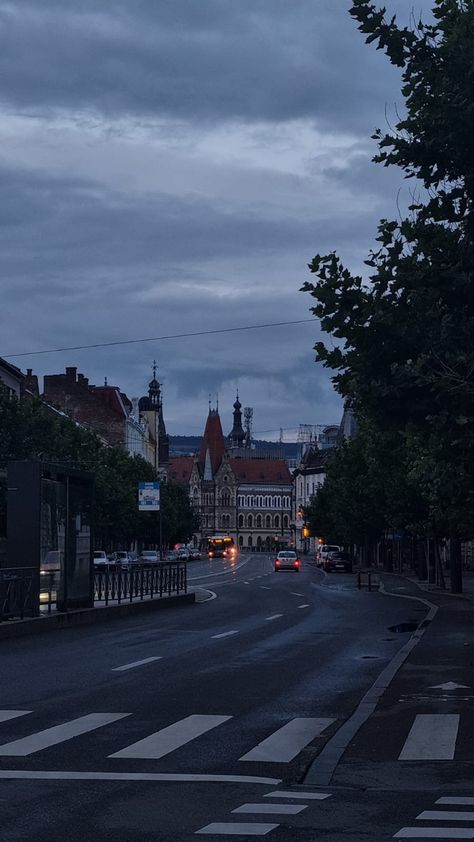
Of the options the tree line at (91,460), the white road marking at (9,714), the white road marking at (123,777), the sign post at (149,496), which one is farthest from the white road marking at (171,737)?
the sign post at (149,496)

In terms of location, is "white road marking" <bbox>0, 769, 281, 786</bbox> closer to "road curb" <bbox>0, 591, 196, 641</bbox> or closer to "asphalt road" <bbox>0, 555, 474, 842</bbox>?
"asphalt road" <bbox>0, 555, 474, 842</bbox>

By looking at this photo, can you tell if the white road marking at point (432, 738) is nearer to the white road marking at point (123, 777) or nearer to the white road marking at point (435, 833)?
the white road marking at point (123, 777)

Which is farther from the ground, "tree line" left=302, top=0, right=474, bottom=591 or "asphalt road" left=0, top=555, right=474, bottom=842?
"tree line" left=302, top=0, right=474, bottom=591

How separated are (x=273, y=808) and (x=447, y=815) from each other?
1.12 metres

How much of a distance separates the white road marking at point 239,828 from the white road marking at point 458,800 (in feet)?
4.84

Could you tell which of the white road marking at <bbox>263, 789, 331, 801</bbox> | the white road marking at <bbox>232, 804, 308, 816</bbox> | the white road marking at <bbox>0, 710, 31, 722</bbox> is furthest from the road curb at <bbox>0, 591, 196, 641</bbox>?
the white road marking at <bbox>232, 804, 308, 816</bbox>

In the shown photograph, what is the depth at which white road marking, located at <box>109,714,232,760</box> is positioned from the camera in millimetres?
11469

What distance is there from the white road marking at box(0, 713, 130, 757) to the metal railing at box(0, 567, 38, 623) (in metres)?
13.0

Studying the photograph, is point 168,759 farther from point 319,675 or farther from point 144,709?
point 319,675

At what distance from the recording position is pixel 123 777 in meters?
10.1

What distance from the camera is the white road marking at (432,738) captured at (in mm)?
11367

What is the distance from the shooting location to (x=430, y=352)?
1641 cm

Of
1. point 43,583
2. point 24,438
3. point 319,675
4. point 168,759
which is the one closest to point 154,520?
point 24,438

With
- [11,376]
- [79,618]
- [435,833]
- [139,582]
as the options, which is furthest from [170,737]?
[11,376]
